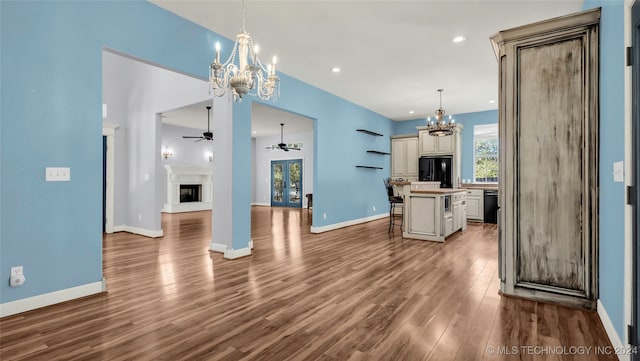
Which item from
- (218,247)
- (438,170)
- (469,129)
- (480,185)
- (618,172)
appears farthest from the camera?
(469,129)

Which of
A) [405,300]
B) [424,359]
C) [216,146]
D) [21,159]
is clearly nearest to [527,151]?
[405,300]

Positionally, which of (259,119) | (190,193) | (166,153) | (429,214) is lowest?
(429,214)

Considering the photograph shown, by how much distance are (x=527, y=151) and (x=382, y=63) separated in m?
2.98

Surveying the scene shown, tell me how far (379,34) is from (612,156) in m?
2.95

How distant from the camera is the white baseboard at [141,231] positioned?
6036 millimetres

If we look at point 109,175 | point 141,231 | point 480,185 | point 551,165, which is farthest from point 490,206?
point 109,175

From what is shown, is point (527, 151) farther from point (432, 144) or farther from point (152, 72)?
point (152, 72)

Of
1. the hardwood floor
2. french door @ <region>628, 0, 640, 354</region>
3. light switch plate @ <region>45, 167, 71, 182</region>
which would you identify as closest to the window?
the hardwood floor

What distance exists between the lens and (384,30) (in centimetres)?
402

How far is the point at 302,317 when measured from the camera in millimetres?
2467

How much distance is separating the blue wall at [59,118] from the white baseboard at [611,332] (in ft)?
13.5

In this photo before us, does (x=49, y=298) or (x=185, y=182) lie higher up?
(x=185, y=182)

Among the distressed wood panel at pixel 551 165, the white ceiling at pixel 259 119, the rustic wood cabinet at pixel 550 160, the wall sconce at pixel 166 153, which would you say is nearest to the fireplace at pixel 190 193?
the wall sconce at pixel 166 153

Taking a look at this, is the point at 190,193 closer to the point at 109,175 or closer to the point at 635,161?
the point at 109,175
